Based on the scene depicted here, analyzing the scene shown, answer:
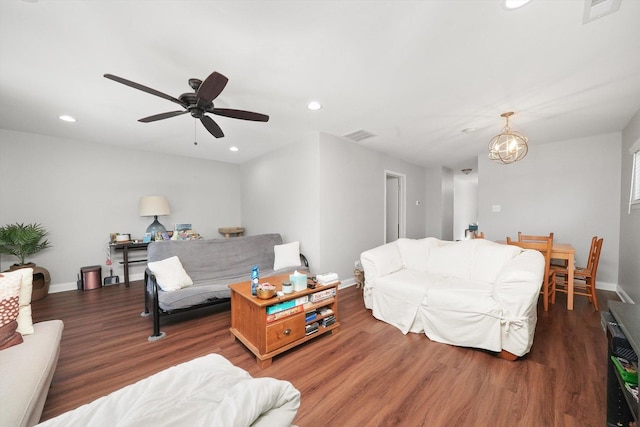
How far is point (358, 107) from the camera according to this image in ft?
9.15

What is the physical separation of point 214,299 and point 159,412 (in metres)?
2.18

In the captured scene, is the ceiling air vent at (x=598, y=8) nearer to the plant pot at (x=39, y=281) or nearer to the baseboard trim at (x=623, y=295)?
the baseboard trim at (x=623, y=295)

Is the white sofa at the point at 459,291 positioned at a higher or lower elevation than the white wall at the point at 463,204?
lower

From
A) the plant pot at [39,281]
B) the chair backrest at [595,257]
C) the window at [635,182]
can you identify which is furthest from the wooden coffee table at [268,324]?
the window at [635,182]

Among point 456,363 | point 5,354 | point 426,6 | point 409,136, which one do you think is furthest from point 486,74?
point 5,354

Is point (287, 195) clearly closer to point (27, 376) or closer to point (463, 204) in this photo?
point (27, 376)

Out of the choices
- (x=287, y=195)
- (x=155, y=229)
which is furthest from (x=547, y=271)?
(x=155, y=229)

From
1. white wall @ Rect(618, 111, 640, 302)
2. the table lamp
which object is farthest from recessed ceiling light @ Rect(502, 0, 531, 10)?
the table lamp

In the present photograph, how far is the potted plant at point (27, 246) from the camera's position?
3359mm

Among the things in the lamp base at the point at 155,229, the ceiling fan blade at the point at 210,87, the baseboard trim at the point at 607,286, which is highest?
the ceiling fan blade at the point at 210,87

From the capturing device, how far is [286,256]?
361 centimetres

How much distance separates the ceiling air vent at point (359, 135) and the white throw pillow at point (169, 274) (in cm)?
300

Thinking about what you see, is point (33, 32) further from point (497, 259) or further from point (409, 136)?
point (497, 259)

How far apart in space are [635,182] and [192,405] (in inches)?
195
